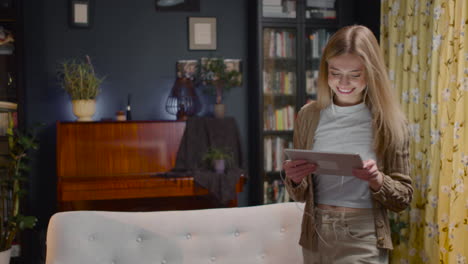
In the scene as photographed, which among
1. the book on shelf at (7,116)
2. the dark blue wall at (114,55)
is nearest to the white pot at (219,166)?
the dark blue wall at (114,55)

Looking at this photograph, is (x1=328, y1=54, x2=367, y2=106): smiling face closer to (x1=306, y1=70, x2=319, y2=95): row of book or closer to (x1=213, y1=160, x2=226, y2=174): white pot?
(x1=213, y1=160, x2=226, y2=174): white pot

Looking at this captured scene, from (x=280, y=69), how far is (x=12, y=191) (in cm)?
256

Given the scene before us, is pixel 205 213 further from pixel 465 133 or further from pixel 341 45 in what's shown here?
pixel 465 133

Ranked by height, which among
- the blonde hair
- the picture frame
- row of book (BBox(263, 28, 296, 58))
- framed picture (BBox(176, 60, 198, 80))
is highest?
the picture frame

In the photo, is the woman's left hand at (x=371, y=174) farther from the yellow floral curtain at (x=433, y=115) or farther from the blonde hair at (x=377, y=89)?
the yellow floral curtain at (x=433, y=115)

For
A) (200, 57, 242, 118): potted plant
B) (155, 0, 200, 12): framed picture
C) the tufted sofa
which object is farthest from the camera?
(155, 0, 200, 12): framed picture

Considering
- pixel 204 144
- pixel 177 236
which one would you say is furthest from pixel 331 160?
pixel 204 144

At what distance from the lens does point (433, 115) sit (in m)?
3.31

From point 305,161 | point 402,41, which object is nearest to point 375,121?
point 305,161

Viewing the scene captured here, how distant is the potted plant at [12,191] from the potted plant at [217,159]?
1368 millimetres

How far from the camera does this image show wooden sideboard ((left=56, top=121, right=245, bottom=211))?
3969mm

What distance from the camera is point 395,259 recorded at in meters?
3.75

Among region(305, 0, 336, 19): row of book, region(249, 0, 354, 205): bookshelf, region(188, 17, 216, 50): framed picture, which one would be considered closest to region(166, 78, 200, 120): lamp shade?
→ region(188, 17, 216, 50): framed picture

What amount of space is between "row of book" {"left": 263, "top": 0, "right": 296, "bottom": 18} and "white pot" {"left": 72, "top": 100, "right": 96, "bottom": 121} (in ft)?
5.77
